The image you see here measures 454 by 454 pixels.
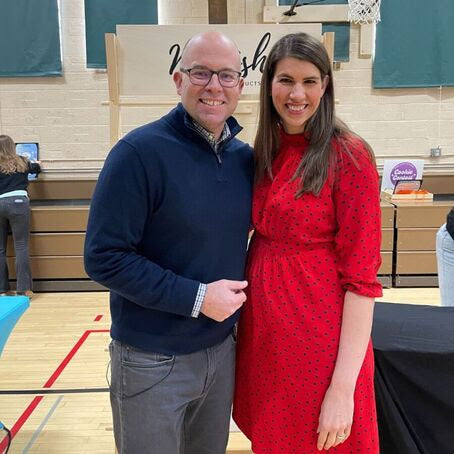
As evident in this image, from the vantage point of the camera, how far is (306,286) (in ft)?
4.03

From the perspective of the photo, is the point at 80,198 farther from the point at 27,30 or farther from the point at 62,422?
the point at 62,422

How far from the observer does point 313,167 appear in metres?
1.18

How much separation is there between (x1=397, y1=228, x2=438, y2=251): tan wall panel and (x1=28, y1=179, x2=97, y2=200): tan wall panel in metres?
3.28

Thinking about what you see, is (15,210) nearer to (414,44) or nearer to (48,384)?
(48,384)

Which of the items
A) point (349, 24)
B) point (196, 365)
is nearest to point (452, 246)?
point (196, 365)

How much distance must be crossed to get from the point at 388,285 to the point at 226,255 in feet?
13.7

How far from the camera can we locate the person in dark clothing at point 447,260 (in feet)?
7.52

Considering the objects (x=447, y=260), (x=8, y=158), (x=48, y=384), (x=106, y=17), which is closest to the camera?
(x=447, y=260)

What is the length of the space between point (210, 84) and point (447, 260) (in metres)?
1.59

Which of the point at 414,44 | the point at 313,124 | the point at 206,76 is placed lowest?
the point at 313,124

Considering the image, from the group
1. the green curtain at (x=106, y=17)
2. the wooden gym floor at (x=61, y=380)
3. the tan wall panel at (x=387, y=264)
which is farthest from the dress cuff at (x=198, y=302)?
the green curtain at (x=106, y=17)

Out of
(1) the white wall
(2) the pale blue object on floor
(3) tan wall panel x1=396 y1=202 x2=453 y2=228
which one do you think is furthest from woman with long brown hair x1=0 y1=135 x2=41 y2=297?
(3) tan wall panel x1=396 y1=202 x2=453 y2=228

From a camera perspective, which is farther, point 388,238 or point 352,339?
point 388,238

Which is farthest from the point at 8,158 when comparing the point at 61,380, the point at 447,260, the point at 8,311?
the point at 447,260
